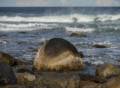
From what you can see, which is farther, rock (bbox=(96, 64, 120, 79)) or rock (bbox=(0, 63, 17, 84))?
rock (bbox=(96, 64, 120, 79))

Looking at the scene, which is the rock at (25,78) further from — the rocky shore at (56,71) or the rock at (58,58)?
the rock at (58,58)

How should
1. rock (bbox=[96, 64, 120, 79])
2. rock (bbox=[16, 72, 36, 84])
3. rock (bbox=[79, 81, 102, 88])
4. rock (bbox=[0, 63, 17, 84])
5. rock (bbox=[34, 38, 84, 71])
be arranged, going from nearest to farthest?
1. rock (bbox=[79, 81, 102, 88])
2. rock (bbox=[0, 63, 17, 84])
3. rock (bbox=[16, 72, 36, 84])
4. rock (bbox=[96, 64, 120, 79])
5. rock (bbox=[34, 38, 84, 71])

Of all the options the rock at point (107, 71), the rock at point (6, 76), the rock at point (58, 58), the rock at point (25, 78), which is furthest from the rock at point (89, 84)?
the rock at point (58, 58)

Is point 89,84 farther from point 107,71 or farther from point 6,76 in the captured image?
point 107,71

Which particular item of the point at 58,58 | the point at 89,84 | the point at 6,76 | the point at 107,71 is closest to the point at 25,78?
the point at 6,76

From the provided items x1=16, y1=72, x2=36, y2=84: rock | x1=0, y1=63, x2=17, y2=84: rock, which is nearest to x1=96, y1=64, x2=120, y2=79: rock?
x1=16, y1=72, x2=36, y2=84: rock

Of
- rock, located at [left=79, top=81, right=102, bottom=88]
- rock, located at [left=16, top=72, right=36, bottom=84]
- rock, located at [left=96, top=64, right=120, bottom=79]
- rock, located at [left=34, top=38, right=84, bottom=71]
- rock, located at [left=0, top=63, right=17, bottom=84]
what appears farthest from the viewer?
rock, located at [left=34, top=38, right=84, bottom=71]

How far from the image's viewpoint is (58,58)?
11.2m

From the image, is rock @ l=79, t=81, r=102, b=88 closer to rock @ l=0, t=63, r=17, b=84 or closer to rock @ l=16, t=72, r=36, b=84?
rock @ l=16, t=72, r=36, b=84

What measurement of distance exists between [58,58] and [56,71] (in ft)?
1.19

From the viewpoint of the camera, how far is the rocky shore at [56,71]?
8.73 metres

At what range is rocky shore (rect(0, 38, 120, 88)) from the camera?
8727 millimetres

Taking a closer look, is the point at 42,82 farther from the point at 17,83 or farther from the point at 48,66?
the point at 48,66

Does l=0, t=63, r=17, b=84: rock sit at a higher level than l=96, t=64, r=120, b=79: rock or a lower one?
higher
